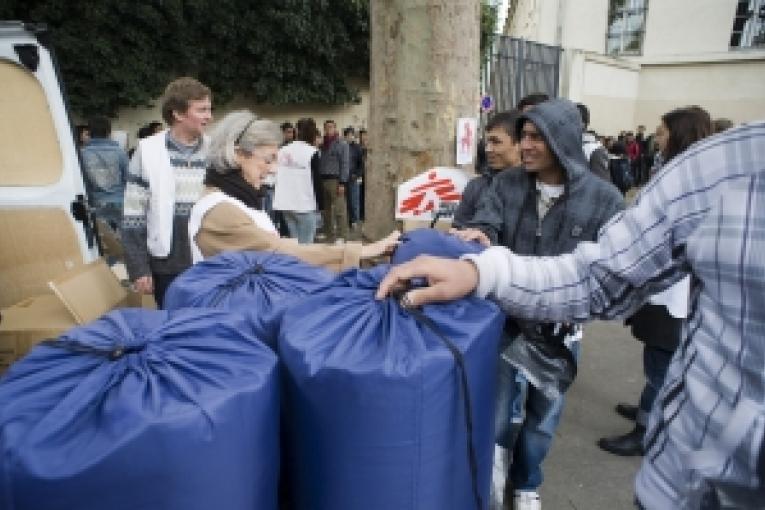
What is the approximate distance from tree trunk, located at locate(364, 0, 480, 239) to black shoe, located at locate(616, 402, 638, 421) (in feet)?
6.94

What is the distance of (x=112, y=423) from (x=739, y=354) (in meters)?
0.94

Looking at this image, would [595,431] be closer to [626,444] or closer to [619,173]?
[626,444]

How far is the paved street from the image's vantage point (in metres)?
2.71

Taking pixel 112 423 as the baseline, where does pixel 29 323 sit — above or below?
below

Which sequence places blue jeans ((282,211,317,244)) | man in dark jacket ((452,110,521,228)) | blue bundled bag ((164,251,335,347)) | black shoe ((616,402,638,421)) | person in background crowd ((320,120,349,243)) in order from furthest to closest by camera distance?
person in background crowd ((320,120,349,243)), blue jeans ((282,211,317,244)), black shoe ((616,402,638,421)), man in dark jacket ((452,110,521,228)), blue bundled bag ((164,251,335,347))

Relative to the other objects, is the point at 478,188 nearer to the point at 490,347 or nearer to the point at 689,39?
the point at 490,347

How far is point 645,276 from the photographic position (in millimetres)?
1022

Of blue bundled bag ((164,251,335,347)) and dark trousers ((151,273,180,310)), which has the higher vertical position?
blue bundled bag ((164,251,335,347))

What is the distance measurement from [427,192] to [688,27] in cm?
2052

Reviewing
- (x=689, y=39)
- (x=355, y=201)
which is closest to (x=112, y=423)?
(x=355, y=201)

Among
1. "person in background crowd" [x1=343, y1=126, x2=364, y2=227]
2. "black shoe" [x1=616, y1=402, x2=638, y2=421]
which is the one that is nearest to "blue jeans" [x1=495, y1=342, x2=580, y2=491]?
"black shoe" [x1=616, y1=402, x2=638, y2=421]

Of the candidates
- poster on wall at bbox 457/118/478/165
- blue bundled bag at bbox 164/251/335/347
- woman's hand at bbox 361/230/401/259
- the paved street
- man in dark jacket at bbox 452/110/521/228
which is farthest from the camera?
man in dark jacket at bbox 452/110/521/228

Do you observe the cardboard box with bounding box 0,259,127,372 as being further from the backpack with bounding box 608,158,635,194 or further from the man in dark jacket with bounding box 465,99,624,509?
the backpack with bounding box 608,158,635,194

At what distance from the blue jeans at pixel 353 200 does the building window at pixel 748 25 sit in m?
15.7
